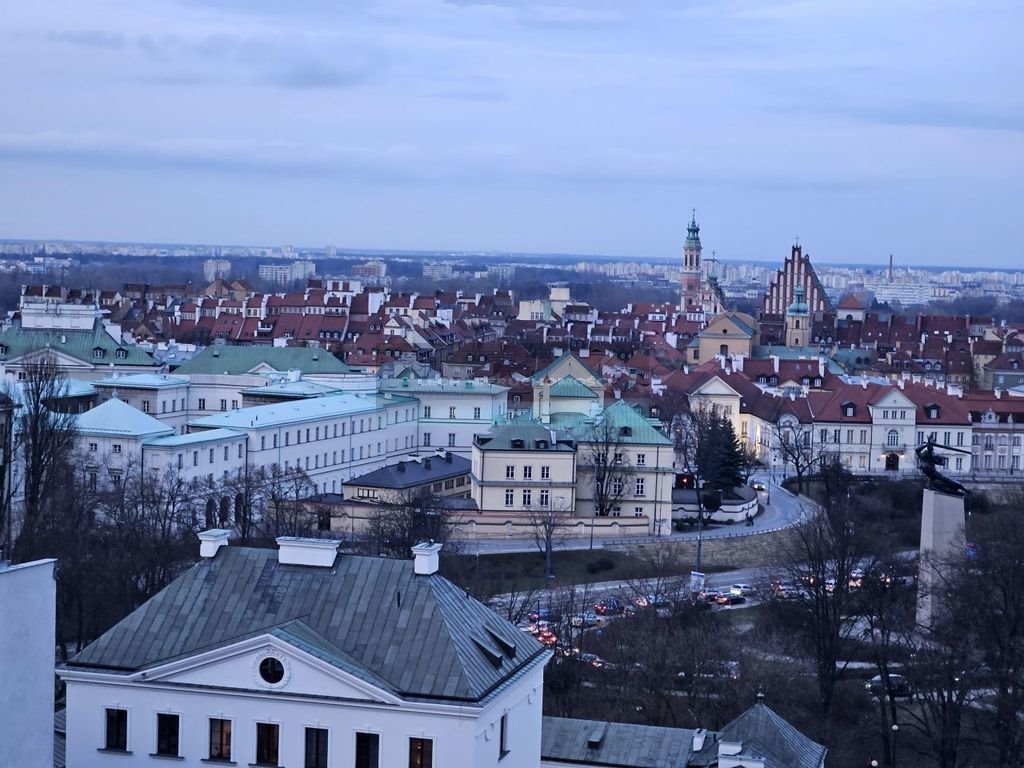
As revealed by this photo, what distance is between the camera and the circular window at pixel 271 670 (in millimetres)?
20141

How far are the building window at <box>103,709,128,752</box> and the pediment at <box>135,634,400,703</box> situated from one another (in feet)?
1.95

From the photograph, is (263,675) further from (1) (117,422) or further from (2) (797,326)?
(2) (797,326)

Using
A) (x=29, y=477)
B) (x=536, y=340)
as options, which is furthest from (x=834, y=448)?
(x=536, y=340)

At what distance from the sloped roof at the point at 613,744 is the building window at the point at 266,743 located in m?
5.65

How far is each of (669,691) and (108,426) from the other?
24550 millimetres

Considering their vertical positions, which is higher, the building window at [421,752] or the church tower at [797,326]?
the church tower at [797,326]

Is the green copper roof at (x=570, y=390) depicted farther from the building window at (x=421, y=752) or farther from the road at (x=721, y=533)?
the building window at (x=421, y=752)

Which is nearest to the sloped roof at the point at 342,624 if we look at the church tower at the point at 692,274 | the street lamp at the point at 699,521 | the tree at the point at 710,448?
the street lamp at the point at 699,521

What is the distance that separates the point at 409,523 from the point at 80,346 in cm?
2759

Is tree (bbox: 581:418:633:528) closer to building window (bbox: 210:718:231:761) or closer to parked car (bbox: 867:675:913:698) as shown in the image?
parked car (bbox: 867:675:913:698)

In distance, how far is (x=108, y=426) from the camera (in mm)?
51469

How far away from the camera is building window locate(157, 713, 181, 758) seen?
2055cm

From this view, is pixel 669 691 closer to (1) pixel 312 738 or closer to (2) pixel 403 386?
(1) pixel 312 738

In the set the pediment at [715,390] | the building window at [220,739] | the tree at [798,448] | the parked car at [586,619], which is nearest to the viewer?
the building window at [220,739]
